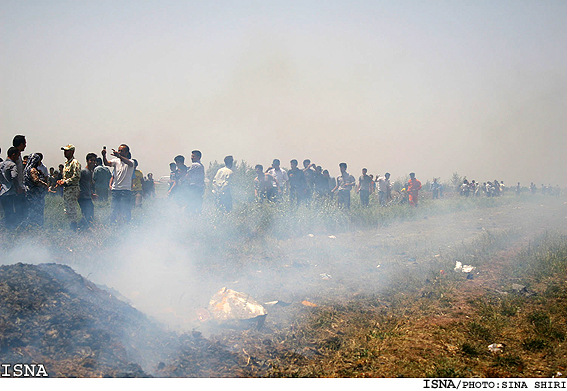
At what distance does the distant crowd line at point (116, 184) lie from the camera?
642cm

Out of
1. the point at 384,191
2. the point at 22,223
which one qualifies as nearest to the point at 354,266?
the point at 22,223

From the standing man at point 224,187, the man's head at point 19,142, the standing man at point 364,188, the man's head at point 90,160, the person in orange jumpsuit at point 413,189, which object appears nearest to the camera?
the man's head at point 19,142

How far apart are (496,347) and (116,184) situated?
21.8 ft

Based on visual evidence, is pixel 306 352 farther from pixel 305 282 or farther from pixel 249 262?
pixel 249 262

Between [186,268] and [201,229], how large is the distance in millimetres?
1291

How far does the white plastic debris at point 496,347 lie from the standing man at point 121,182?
633 cm

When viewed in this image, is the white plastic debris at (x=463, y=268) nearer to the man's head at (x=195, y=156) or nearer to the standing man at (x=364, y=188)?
the man's head at (x=195, y=156)

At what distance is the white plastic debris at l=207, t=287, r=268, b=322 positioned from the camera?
14.3ft

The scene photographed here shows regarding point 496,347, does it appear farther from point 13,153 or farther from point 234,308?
point 13,153

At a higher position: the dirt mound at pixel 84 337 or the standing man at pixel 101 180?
the standing man at pixel 101 180

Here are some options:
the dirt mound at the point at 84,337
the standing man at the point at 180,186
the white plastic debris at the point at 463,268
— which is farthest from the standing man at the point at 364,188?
the dirt mound at the point at 84,337

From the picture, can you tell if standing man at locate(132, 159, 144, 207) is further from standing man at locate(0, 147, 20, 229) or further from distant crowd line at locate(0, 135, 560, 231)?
standing man at locate(0, 147, 20, 229)

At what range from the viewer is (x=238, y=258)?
672 centimetres

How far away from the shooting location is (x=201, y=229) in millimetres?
7426
